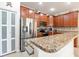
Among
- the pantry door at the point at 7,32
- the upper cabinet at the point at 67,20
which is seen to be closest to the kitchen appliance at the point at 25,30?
the pantry door at the point at 7,32

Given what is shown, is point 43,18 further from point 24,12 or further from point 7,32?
point 7,32

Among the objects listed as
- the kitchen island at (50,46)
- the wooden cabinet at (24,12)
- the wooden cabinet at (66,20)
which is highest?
the wooden cabinet at (24,12)

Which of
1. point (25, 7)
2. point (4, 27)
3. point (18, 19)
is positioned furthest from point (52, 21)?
point (4, 27)

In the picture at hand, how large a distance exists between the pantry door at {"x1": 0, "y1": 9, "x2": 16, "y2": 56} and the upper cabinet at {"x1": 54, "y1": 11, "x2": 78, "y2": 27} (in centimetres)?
285

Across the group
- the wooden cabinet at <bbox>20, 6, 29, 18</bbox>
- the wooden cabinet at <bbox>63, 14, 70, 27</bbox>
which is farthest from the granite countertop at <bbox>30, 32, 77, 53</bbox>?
the wooden cabinet at <bbox>63, 14, 70, 27</bbox>

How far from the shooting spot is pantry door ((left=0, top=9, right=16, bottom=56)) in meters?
4.43

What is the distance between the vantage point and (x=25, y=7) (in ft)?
19.7

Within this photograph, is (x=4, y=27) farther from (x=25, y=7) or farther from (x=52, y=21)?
(x=52, y=21)

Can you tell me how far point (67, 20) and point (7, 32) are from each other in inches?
151

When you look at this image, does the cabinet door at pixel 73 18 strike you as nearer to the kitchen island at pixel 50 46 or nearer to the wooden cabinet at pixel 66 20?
the wooden cabinet at pixel 66 20

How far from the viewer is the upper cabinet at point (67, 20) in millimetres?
6941

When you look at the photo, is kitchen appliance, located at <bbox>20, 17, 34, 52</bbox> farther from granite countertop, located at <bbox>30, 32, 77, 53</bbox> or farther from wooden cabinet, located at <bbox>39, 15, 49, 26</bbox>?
granite countertop, located at <bbox>30, 32, 77, 53</bbox>

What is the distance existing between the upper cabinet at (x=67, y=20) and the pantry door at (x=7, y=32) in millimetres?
2850

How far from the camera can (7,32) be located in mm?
4691
